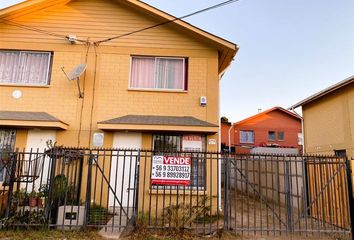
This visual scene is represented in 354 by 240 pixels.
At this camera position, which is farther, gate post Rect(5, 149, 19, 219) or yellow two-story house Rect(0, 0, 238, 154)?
yellow two-story house Rect(0, 0, 238, 154)

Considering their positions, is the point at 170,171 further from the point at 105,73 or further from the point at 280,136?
the point at 280,136

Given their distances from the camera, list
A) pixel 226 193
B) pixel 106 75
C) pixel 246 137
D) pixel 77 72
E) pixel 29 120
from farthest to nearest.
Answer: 1. pixel 246 137
2. pixel 106 75
3. pixel 77 72
4. pixel 29 120
5. pixel 226 193

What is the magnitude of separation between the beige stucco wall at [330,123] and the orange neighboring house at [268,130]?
17345 mm

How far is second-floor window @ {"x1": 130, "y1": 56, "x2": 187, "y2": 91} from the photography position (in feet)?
32.5

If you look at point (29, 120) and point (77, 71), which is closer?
point (29, 120)

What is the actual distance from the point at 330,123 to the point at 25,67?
524 inches

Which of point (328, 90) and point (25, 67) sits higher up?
point (328, 90)

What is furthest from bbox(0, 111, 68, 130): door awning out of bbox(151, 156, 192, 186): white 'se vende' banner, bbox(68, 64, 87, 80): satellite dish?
bbox(151, 156, 192, 186): white 'se vende' banner

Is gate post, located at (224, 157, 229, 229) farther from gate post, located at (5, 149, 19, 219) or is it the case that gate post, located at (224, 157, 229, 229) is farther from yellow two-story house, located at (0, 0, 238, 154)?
gate post, located at (5, 149, 19, 219)

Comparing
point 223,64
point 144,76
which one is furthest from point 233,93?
point 144,76

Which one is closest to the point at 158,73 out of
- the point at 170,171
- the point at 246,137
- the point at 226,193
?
the point at 170,171

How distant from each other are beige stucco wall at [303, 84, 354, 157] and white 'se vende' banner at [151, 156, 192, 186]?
309 inches

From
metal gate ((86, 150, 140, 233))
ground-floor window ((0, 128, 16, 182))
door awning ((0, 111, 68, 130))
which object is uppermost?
door awning ((0, 111, 68, 130))

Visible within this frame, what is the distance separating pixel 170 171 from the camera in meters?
6.88
